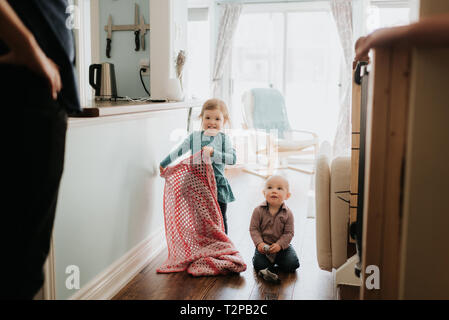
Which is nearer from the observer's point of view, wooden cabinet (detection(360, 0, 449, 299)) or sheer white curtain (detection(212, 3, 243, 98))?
wooden cabinet (detection(360, 0, 449, 299))

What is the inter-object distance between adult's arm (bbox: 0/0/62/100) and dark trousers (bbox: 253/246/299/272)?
151cm

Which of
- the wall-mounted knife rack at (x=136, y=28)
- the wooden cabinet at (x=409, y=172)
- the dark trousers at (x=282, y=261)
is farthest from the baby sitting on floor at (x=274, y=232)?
the wall-mounted knife rack at (x=136, y=28)

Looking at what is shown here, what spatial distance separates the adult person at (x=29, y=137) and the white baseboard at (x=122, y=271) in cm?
72

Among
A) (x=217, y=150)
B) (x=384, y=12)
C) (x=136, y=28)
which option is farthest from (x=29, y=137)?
(x=384, y=12)

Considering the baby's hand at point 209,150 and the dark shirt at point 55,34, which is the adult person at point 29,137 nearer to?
the dark shirt at point 55,34

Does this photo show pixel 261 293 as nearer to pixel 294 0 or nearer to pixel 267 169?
pixel 267 169

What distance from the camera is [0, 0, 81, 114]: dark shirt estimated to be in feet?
3.35

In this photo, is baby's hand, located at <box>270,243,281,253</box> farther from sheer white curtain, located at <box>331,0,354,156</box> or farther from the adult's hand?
sheer white curtain, located at <box>331,0,354,156</box>

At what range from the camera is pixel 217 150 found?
2391 mm

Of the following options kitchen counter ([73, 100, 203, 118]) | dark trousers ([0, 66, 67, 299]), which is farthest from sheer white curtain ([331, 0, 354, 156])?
dark trousers ([0, 66, 67, 299])

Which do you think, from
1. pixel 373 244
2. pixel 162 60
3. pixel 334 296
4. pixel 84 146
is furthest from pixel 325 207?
pixel 162 60

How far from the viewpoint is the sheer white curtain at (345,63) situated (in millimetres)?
5242

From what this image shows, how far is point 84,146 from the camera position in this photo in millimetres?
1703

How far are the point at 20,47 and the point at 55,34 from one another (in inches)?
5.8
